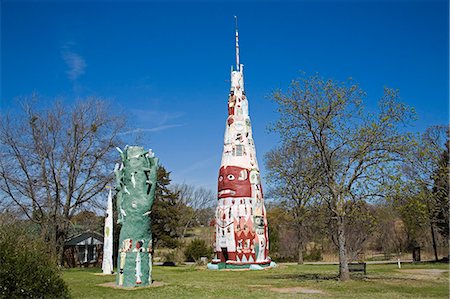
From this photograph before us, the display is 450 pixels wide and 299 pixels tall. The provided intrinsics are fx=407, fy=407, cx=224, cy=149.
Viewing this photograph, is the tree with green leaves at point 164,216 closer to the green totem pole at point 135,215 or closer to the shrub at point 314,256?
the shrub at point 314,256

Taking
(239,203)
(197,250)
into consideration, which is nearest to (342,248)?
(239,203)

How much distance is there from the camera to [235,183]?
91.8 ft

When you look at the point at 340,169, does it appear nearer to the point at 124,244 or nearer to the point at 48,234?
the point at 124,244

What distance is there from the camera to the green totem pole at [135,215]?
16.6 meters

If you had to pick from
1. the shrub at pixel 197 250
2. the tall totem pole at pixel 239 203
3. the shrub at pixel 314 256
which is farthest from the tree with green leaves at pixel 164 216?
the shrub at pixel 314 256

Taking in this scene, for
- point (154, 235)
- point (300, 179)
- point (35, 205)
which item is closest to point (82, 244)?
point (154, 235)

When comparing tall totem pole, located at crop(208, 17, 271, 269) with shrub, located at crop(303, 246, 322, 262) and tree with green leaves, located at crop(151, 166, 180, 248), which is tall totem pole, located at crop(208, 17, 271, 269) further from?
shrub, located at crop(303, 246, 322, 262)

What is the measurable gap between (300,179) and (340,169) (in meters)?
1.85

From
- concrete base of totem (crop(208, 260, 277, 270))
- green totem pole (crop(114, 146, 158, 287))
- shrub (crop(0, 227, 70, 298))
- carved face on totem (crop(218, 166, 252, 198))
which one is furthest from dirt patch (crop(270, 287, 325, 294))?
carved face on totem (crop(218, 166, 252, 198))

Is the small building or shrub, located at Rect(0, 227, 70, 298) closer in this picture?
shrub, located at Rect(0, 227, 70, 298)

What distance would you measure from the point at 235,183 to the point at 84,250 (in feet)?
57.2

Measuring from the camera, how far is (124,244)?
663 inches

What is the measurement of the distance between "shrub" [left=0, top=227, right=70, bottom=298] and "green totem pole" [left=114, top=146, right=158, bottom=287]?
19.4 feet

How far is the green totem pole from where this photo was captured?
16.6m
